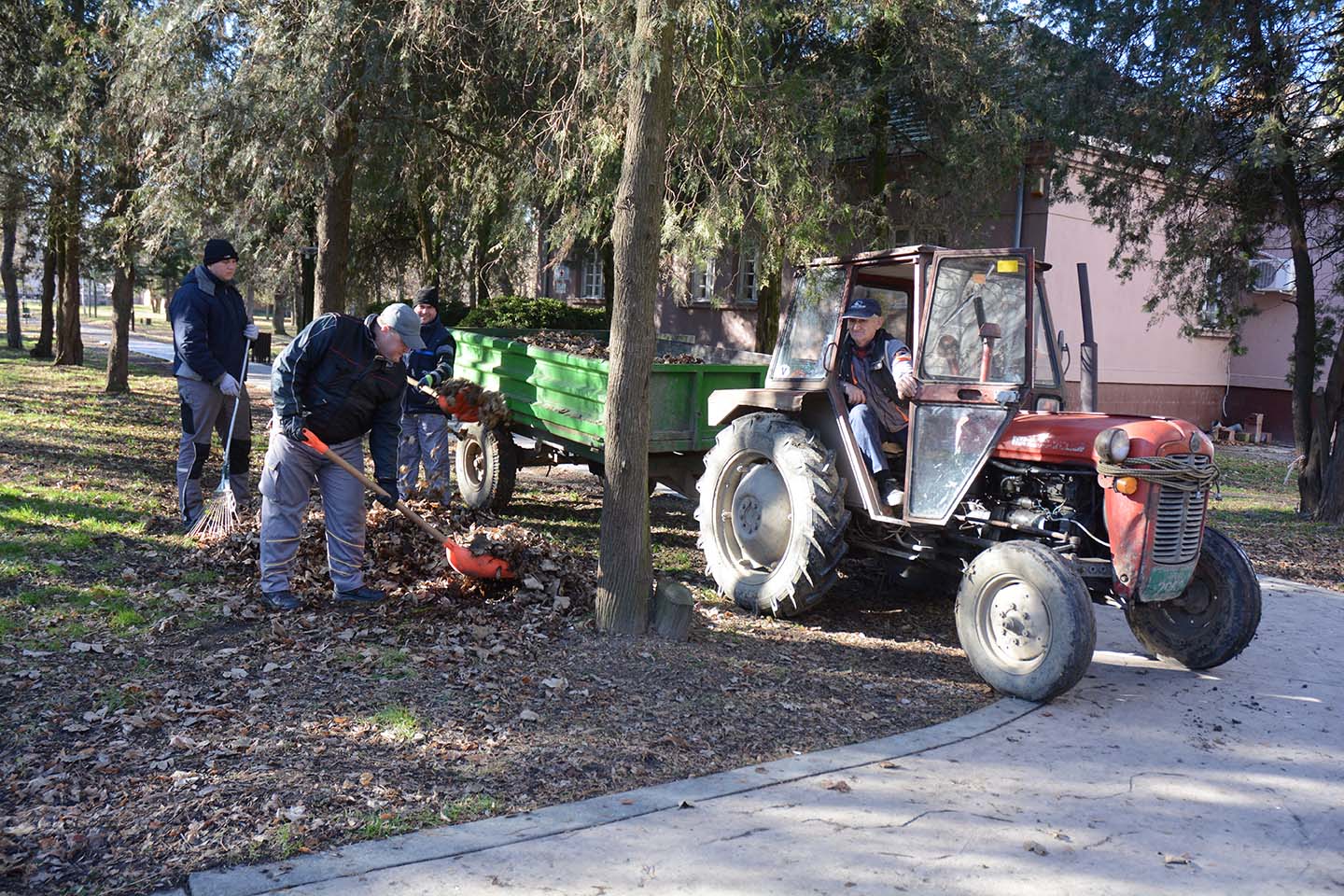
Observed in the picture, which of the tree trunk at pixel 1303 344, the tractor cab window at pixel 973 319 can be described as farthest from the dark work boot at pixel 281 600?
the tree trunk at pixel 1303 344

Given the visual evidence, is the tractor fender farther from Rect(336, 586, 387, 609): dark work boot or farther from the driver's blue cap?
Rect(336, 586, 387, 609): dark work boot

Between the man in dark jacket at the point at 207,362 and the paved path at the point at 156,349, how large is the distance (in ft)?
39.9

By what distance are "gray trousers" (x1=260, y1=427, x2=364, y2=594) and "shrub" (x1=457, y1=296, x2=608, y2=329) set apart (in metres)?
13.5

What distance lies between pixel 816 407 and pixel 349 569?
120 inches

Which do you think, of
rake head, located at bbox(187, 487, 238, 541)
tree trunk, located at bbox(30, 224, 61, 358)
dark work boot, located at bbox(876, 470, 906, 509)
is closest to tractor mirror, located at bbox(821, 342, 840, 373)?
dark work boot, located at bbox(876, 470, 906, 509)

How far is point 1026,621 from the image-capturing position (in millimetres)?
5359

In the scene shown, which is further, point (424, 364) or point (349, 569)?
point (424, 364)

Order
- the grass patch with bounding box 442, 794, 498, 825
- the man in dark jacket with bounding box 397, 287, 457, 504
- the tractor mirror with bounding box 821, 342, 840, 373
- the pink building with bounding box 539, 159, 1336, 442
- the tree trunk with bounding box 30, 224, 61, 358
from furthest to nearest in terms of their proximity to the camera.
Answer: the tree trunk with bounding box 30, 224, 61, 358 → the pink building with bounding box 539, 159, 1336, 442 → the man in dark jacket with bounding box 397, 287, 457, 504 → the tractor mirror with bounding box 821, 342, 840, 373 → the grass patch with bounding box 442, 794, 498, 825

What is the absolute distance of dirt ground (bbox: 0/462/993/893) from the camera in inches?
144

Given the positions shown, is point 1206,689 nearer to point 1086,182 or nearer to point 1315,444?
point 1315,444

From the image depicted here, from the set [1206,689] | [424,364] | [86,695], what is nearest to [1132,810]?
[1206,689]

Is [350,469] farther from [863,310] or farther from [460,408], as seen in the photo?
[863,310]

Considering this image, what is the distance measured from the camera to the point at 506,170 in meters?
11.3

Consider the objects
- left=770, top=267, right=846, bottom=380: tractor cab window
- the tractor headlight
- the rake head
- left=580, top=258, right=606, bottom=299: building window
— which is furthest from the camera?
left=580, top=258, right=606, bottom=299: building window
